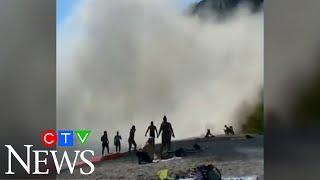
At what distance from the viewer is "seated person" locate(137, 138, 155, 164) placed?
265 centimetres

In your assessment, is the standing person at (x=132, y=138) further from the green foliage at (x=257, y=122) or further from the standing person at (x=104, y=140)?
the green foliage at (x=257, y=122)

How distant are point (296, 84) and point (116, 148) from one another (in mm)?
1084

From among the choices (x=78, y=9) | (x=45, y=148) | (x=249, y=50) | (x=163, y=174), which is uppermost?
(x=78, y=9)

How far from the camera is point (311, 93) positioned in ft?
8.63

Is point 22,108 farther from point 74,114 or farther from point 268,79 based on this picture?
point 268,79

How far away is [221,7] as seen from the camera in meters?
2.66

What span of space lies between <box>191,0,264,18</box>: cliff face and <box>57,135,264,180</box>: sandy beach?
2.35 feet

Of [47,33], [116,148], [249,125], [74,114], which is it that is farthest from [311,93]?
[47,33]

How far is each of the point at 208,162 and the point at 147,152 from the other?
355 millimetres

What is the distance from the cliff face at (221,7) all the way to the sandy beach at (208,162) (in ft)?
2.35

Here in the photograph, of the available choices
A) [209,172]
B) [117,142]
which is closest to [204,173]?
[209,172]

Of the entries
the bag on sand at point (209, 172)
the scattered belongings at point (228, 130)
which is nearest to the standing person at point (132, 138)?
the bag on sand at point (209, 172)

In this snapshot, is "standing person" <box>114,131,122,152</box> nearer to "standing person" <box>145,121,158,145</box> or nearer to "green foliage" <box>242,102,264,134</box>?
"standing person" <box>145,121,158,145</box>

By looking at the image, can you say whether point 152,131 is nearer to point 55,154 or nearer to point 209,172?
point 209,172
